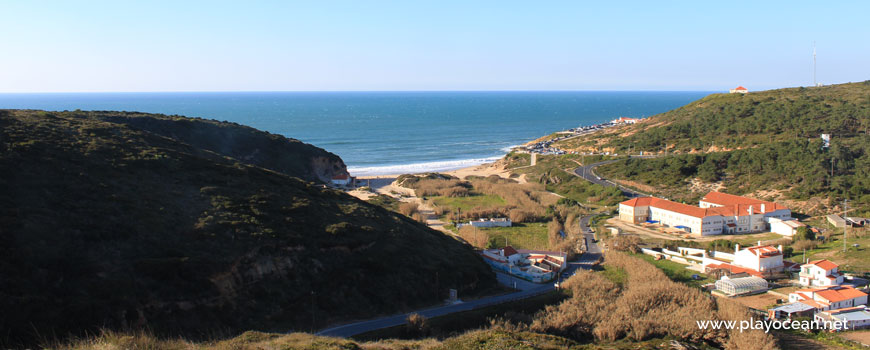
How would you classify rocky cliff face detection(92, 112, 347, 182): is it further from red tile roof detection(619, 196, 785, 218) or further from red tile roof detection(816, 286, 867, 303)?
red tile roof detection(816, 286, 867, 303)

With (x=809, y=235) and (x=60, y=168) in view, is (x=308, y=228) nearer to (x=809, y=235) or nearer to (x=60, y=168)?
(x=60, y=168)

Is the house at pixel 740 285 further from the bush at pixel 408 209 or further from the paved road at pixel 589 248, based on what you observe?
the bush at pixel 408 209

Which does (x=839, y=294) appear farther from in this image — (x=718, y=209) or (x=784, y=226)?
(x=718, y=209)

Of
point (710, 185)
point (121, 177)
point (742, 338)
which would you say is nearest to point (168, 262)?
point (121, 177)

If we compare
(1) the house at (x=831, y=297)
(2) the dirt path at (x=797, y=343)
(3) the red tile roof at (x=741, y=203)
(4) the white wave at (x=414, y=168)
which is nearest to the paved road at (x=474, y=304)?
(2) the dirt path at (x=797, y=343)

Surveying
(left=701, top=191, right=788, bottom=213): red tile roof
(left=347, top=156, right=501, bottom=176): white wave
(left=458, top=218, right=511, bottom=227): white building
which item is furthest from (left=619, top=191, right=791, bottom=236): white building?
(left=347, top=156, right=501, bottom=176): white wave

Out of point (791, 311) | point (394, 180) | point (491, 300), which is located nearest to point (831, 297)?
point (791, 311)
